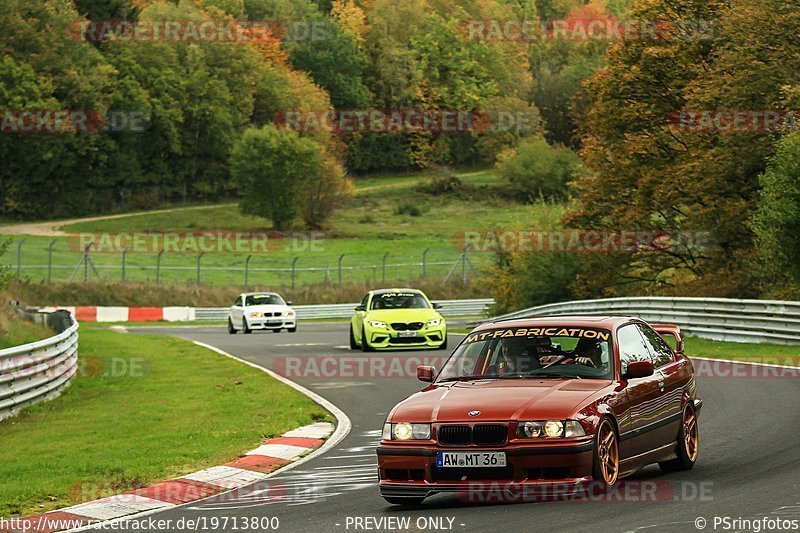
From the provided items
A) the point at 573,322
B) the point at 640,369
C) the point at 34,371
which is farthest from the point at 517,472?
the point at 34,371

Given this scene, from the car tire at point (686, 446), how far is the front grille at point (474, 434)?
2474 mm

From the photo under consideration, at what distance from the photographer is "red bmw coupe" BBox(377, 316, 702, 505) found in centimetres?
893

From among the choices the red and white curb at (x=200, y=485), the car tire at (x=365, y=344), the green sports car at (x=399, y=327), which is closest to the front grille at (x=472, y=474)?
the red and white curb at (x=200, y=485)

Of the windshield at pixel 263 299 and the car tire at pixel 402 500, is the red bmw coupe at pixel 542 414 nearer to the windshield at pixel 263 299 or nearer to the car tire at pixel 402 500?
the car tire at pixel 402 500

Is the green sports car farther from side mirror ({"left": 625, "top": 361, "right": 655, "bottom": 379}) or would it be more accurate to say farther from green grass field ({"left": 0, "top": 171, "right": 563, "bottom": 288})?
side mirror ({"left": 625, "top": 361, "right": 655, "bottom": 379})

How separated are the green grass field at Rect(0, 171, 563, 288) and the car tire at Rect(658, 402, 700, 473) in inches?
1325

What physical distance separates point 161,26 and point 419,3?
152ft

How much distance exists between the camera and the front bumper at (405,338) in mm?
28062

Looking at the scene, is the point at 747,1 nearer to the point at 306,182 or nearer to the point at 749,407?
the point at 749,407

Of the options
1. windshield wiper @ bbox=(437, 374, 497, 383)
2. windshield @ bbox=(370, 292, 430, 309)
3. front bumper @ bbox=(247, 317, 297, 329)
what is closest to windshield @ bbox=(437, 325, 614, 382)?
windshield wiper @ bbox=(437, 374, 497, 383)

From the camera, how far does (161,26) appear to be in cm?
10644

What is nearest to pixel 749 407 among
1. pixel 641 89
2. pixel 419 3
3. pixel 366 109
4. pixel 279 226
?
pixel 641 89

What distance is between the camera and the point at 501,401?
30.3 feet

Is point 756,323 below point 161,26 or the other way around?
below
